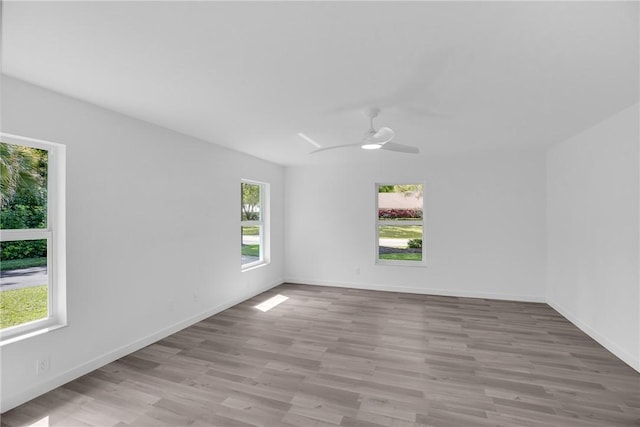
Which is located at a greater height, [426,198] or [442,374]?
[426,198]

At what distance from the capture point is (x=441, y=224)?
16.9 feet

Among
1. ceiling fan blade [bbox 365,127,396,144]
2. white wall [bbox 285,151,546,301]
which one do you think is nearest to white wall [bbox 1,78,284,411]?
white wall [bbox 285,151,546,301]

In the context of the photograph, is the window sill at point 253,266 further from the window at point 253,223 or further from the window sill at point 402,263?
the window sill at point 402,263

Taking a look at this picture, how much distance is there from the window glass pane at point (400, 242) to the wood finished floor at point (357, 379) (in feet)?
5.43

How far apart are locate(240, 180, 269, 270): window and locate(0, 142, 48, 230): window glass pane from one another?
8.47ft

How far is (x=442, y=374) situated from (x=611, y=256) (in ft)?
6.86

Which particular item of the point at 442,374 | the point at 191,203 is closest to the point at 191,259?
the point at 191,203

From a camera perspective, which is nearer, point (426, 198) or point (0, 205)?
point (0, 205)

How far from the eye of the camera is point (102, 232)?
2.74 metres

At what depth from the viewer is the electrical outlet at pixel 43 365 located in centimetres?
227

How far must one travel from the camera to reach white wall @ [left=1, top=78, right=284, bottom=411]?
2299 millimetres

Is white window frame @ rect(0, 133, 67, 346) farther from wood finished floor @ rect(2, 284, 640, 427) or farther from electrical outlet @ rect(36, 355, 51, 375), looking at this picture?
wood finished floor @ rect(2, 284, 640, 427)

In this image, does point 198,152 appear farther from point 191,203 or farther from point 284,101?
point 284,101

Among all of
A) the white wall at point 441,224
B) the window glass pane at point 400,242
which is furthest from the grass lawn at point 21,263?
the window glass pane at point 400,242
